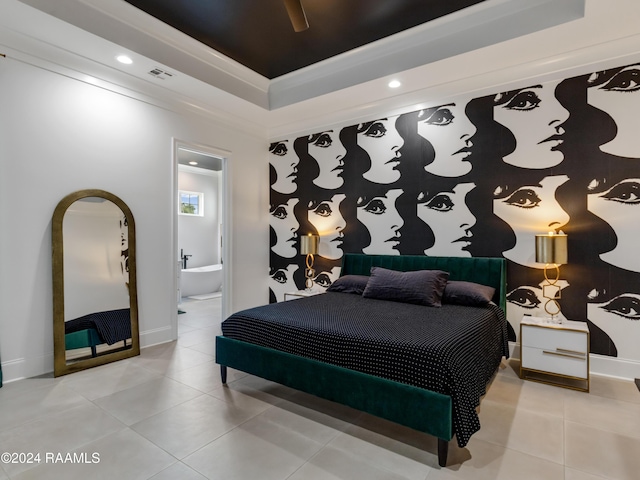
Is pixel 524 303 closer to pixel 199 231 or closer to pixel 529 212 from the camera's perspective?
pixel 529 212

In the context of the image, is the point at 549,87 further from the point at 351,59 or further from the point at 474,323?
the point at 474,323

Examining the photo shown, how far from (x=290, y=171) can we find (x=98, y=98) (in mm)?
2572

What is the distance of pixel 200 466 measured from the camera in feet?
5.87

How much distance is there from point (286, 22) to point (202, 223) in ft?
19.0

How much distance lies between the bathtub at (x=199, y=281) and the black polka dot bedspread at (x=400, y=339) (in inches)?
181

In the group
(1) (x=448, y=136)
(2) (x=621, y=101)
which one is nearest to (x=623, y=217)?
(2) (x=621, y=101)

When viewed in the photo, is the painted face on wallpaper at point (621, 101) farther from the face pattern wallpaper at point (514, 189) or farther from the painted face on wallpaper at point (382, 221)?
the painted face on wallpaper at point (382, 221)

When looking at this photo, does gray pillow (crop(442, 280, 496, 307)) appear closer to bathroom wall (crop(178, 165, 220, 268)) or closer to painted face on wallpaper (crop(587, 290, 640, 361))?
painted face on wallpaper (crop(587, 290, 640, 361))

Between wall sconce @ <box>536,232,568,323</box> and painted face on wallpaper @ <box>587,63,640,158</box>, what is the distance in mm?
887

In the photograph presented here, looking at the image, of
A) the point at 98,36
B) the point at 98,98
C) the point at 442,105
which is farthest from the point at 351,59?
the point at 98,98

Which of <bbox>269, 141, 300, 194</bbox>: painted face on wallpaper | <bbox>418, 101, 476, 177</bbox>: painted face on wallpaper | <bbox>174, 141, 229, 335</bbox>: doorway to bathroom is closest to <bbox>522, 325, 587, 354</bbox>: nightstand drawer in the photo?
<bbox>418, 101, 476, 177</bbox>: painted face on wallpaper

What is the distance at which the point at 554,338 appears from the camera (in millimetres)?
2830

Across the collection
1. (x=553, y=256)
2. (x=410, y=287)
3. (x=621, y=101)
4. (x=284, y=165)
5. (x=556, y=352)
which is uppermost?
(x=621, y=101)

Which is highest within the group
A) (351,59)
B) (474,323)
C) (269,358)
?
(351,59)
